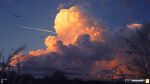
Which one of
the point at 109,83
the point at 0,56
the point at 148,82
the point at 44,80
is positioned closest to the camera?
the point at 0,56

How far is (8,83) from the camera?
20281 millimetres

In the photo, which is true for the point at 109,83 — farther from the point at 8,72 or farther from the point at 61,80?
the point at 8,72

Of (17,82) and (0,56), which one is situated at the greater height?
(0,56)

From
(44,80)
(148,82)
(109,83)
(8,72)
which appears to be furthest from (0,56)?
(109,83)

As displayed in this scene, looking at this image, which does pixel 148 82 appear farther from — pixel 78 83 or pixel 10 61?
pixel 78 83

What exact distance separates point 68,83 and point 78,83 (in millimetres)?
2381

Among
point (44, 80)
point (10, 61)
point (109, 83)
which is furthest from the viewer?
point (109, 83)

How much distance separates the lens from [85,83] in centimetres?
6325

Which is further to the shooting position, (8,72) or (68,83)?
(68,83)

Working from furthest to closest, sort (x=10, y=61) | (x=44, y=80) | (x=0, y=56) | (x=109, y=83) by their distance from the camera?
1. (x=109, y=83)
2. (x=44, y=80)
3. (x=0, y=56)
4. (x=10, y=61)

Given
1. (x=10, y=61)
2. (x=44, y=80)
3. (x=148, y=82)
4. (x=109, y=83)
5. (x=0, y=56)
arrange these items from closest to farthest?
(x=10, y=61)
(x=0, y=56)
(x=148, y=82)
(x=44, y=80)
(x=109, y=83)

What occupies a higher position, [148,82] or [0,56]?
[0,56]

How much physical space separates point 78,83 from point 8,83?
1601 inches

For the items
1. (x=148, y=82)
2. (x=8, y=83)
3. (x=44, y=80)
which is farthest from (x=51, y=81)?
(x=8, y=83)
